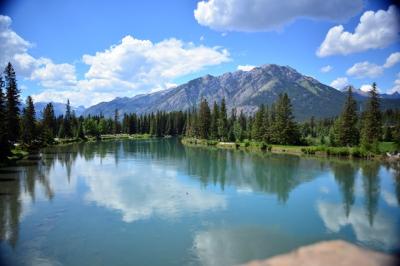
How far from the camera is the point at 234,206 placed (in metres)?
29.5

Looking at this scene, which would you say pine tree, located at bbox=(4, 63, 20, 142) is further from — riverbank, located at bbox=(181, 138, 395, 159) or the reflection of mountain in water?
riverbank, located at bbox=(181, 138, 395, 159)

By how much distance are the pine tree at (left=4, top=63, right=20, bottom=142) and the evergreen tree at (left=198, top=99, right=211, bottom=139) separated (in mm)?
62182

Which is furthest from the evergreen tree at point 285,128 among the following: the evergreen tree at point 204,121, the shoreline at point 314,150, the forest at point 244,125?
the evergreen tree at point 204,121

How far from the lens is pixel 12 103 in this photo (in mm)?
65875

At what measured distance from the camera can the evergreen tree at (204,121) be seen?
119 meters

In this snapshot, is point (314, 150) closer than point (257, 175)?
No

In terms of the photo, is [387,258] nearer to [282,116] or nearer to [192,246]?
[192,246]

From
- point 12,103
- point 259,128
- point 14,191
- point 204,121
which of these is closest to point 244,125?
point 204,121

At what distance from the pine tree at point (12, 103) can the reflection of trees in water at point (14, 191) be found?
14.9m

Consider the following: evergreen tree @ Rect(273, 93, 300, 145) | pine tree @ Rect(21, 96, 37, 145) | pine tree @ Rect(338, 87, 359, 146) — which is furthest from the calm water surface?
evergreen tree @ Rect(273, 93, 300, 145)

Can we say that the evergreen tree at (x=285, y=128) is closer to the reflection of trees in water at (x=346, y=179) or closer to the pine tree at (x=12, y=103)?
the reflection of trees in water at (x=346, y=179)

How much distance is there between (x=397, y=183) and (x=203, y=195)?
2461 centimetres

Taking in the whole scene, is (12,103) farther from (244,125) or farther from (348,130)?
(244,125)

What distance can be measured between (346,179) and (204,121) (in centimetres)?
7711
